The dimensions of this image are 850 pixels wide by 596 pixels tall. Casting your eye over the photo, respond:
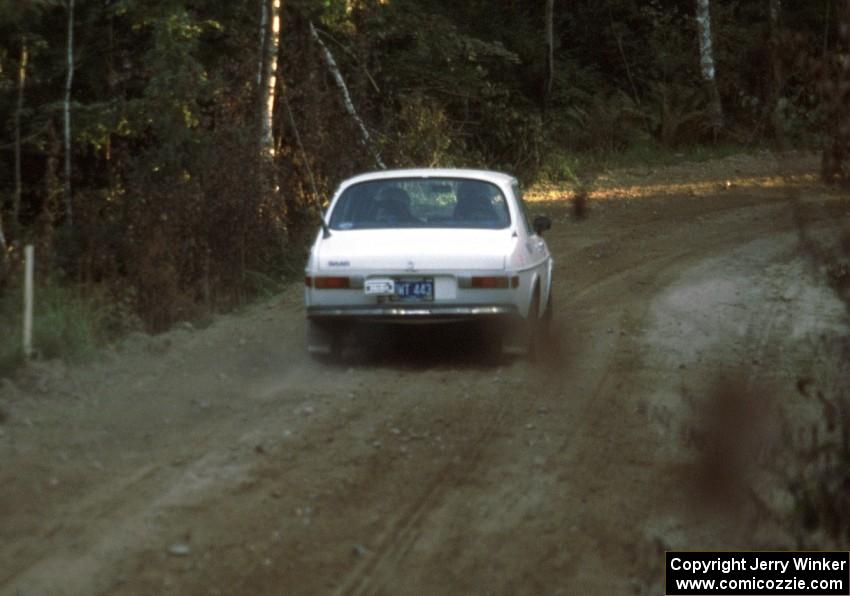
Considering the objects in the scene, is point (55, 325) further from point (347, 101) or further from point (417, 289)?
point (347, 101)

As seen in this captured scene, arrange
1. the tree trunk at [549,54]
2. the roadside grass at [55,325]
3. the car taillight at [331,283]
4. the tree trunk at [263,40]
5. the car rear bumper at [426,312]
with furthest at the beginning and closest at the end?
the tree trunk at [549,54]
the tree trunk at [263,40]
the roadside grass at [55,325]
the car taillight at [331,283]
the car rear bumper at [426,312]

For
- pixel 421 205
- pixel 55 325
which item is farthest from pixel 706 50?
pixel 55 325

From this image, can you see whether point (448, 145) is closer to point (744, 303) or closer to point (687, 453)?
point (744, 303)

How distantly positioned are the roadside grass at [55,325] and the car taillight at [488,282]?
9.62ft

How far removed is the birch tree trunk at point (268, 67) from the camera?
1677cm

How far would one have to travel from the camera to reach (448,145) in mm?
22641

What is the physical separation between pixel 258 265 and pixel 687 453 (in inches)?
327

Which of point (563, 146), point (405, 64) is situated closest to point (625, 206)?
point (405, 64)

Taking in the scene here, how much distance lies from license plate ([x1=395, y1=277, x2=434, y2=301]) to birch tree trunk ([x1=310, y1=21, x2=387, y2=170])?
28.5ft

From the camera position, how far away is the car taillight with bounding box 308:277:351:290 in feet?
33.5

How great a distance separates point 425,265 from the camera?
10125 mm

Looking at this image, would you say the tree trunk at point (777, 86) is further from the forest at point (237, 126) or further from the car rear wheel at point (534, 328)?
the car rear wheel at point (534, 328)

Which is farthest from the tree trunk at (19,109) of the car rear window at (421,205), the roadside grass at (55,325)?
the car rear window at (421,205)

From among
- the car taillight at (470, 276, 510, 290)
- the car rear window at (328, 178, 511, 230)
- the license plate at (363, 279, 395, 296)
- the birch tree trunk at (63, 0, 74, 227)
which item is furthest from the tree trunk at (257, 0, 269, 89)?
the car taillight at (470, 276, 510, 290)
